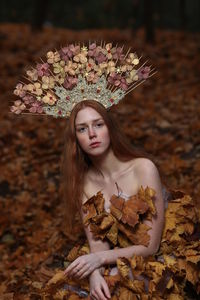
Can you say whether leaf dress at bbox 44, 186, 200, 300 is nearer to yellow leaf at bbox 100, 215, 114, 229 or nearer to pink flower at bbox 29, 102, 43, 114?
yellow leaf at bbox 100, 215, 114, 229

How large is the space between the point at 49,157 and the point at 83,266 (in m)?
2.83

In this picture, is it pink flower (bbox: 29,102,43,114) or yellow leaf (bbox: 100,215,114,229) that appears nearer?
yellow leaf (bbox: 100,215,114,229)

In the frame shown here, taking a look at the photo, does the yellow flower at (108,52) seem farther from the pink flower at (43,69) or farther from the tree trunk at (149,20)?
the tree trunk at (149,20)

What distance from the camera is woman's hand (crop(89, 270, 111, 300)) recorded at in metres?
2.71

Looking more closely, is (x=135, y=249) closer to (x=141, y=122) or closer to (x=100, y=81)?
(x=100, y=81)

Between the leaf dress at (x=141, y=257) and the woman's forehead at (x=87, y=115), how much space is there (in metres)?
0.41

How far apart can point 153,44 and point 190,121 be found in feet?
14.8

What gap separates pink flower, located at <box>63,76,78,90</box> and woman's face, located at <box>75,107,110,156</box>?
0.15 metres

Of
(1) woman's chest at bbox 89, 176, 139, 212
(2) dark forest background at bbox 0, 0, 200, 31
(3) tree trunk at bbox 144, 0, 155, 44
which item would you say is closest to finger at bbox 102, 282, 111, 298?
(1) woman's chest at bbox 89, 176, 139, 212

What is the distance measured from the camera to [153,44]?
10070 millimetres

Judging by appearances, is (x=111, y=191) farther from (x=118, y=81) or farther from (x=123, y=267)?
(x=118, y=81)

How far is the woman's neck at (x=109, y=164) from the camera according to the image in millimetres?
3075

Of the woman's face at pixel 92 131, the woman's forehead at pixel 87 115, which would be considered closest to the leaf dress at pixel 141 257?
the woman's face at pixel 92 131

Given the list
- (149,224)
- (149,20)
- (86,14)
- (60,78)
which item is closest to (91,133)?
(60,78)
